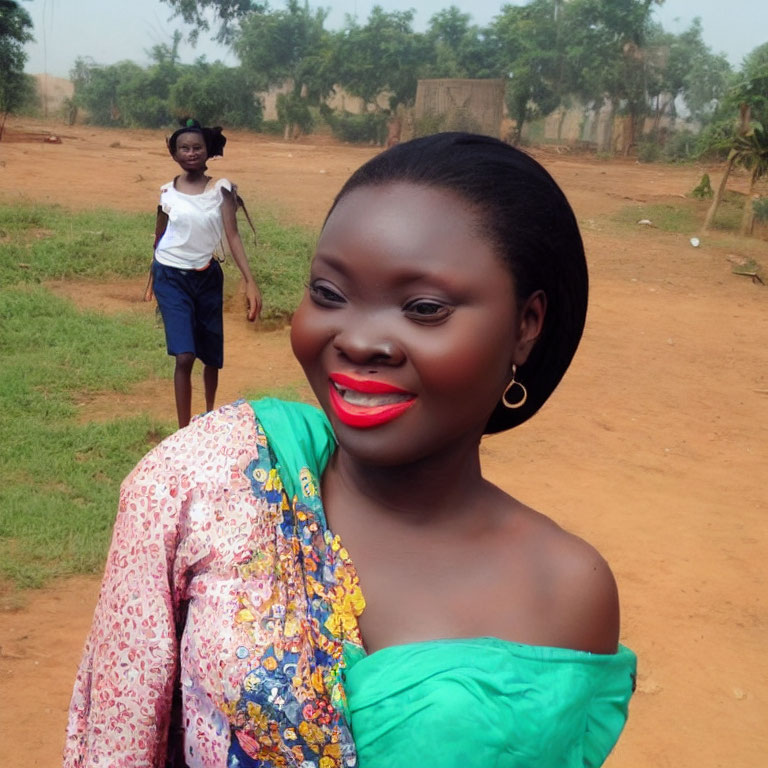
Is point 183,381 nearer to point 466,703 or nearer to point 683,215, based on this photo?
point 466,703

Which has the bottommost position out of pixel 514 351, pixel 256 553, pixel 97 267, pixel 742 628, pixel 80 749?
pixel 97 267

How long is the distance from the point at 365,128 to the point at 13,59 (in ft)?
39.1

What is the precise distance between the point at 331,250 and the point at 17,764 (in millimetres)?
2306

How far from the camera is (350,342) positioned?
1.15 meters

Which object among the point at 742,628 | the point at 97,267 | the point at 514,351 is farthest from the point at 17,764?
the point at 97,267

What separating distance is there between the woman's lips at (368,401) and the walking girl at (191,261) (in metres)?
3.96

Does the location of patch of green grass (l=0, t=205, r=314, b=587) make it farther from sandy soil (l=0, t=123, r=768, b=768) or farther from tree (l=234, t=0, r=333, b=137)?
tree (l=234, t=0, r=333, b=137)

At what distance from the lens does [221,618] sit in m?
1.10

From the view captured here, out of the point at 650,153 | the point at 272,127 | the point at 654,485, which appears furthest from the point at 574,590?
the point at 272,127

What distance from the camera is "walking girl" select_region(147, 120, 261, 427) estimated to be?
16.5 ft

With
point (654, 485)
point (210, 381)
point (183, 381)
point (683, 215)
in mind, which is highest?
point (183, 381)

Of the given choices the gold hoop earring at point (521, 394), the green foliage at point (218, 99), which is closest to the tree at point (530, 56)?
the green foliage at point (218, 99)

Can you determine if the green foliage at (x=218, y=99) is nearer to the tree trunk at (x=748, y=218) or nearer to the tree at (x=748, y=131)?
the tree at (x=748, y=131)

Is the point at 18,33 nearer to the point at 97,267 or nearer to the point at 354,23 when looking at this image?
the point at 97,267
